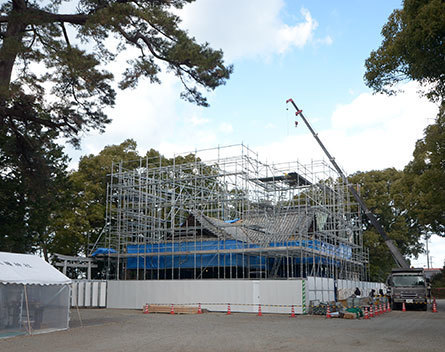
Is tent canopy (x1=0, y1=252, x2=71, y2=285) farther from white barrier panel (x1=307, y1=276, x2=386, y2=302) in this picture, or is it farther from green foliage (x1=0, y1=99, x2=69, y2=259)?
white barrier panel (x1=307, y1=276, x2=386, y2=302)

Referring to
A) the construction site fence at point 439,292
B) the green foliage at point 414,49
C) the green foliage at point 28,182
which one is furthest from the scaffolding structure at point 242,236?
the construction site fence at point 439,292

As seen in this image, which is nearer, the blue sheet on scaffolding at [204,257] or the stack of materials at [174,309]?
the stack of materials at [174,309]

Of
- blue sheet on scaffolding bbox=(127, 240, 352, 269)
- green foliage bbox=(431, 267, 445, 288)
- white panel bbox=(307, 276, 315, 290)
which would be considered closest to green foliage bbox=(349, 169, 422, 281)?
green foliage bbox=(431, 267, 445, 288)

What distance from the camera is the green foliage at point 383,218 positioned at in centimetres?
4247

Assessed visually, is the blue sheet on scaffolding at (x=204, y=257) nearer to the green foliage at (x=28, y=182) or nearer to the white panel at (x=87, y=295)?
the white panel at (x=87, y=295)

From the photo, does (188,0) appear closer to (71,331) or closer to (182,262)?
(71,331)

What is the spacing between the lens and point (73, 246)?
121 ft

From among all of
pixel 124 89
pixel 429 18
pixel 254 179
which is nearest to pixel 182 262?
pixel 254 179

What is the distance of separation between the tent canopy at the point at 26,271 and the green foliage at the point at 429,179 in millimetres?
16255

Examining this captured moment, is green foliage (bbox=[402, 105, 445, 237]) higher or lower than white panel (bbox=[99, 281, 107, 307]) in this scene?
higher

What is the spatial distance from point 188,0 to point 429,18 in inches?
315

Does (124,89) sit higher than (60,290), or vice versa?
(124,89)

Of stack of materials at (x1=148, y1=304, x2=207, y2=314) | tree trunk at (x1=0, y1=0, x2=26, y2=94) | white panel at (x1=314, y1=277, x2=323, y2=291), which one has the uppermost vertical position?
tree trunk at (x1=0, y1=0, x2=26, y2=94)

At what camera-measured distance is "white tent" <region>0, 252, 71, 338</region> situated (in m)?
14.7
